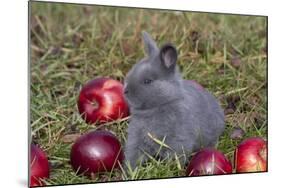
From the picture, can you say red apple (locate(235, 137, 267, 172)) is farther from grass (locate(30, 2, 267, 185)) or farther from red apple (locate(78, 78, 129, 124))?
red apple (locate(78, 78, 129, 124))

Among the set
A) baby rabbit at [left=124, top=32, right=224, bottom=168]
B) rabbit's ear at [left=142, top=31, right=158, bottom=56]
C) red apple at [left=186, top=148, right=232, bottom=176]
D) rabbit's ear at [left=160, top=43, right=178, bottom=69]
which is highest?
rabbit's ear at [left=142, top=31, right=158, bottom=56]

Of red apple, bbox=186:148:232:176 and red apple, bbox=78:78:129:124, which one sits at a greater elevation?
red apple, bbox=78:78:129:124

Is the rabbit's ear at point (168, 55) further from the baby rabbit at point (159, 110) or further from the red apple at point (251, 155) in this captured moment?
the red apple at point (251, 155)

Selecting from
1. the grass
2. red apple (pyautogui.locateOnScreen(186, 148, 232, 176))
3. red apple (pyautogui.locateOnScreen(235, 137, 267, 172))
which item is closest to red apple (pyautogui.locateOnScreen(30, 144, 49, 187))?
the grass

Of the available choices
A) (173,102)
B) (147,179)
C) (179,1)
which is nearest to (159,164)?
(147,179)

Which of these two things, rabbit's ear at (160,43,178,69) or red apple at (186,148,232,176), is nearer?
rabbit's ear at (160,43,178,69)

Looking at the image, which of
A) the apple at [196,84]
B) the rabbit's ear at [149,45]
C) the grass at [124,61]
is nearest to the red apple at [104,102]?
the grass at [124,61]
